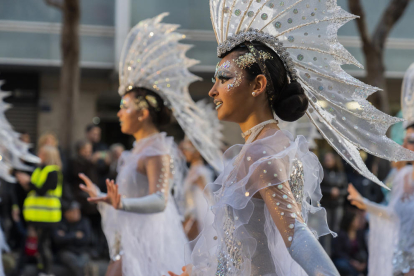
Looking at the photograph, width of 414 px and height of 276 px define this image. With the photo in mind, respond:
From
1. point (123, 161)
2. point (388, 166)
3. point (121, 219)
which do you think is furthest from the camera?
point (388, 166)

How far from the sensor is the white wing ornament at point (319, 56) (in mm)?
2441

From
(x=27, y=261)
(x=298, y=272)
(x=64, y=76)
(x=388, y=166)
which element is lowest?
(x=27, y=261)

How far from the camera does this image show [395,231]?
4.31 meters

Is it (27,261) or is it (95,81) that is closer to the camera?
(27,261)

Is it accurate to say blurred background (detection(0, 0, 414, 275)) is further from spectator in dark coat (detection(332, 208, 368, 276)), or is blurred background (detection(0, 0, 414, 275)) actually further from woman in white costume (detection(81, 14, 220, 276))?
woman in white costume (detection(81, 14, 220, 276))

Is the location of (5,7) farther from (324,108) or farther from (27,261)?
(324,108)

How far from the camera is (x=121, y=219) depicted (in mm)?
3900

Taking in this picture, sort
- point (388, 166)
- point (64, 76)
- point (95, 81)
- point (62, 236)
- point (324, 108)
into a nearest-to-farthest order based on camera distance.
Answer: point (324, 108) < point (62, 236) < point (388, 166) < point (64, 76) < point (95, 81)

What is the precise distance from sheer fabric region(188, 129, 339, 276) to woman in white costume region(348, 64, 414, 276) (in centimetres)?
202

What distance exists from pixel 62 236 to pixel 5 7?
8.06 meters

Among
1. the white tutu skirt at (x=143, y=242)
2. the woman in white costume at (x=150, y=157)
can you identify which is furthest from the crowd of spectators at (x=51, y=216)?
the white tutu skirt at (x=143, y=242)

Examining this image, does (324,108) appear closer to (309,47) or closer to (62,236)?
(309,47)

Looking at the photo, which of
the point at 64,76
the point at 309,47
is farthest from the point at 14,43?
the point at 309,47

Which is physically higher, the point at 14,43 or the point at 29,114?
the point at 14,43
